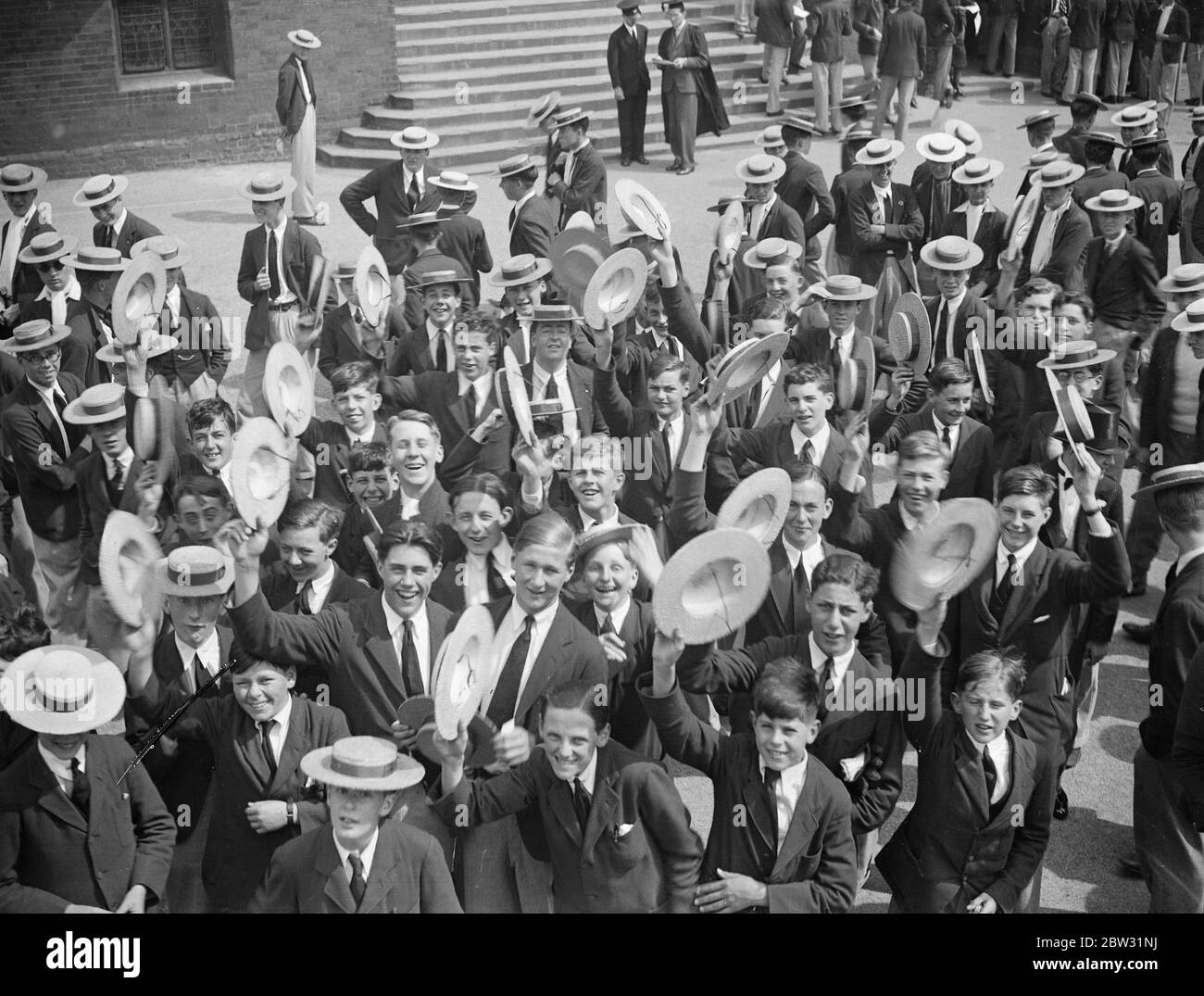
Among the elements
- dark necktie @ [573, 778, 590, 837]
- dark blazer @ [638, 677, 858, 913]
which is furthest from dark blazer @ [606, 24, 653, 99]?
dark necktie @ [573, 778, 590, 837]

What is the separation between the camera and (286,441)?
7047 millimetres

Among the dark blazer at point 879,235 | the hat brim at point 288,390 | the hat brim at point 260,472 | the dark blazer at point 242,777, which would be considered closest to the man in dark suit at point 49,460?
the hat brim at point 288,390

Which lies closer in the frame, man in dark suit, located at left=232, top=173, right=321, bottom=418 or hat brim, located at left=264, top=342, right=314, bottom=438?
hat brim, located at left=264, top=342, right=314, bottom=438

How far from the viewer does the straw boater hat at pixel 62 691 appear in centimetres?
533

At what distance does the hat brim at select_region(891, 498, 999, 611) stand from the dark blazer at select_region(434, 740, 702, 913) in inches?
52.3

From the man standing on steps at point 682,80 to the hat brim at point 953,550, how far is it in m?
13.2

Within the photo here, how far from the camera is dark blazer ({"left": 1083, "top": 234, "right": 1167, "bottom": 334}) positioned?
1033cm

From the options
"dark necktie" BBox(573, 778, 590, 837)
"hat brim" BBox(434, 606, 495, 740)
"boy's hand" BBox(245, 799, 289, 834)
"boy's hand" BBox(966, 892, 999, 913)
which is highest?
"hat brim" BBox(434, 606, 495, 740)

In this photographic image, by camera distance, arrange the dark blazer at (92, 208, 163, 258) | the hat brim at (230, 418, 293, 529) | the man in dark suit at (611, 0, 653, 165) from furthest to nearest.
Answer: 1. the man in dark suit at (611, 0, 653, 165)
2. the dark blazer at (92, 208, 163, 258)
3. the hat brim at (230, 418, 293, 529)

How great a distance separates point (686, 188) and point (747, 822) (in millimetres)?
13583

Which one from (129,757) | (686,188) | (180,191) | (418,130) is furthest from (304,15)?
(129,757)

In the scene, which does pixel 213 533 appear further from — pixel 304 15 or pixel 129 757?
pixel 304 15

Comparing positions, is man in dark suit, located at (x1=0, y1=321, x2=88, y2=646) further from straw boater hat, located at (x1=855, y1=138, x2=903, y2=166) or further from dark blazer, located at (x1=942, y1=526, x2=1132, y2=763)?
straw boater hat, located at (x1=855, y1=138, x2=903, y2=166)

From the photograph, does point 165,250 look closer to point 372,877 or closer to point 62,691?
point 62,691
